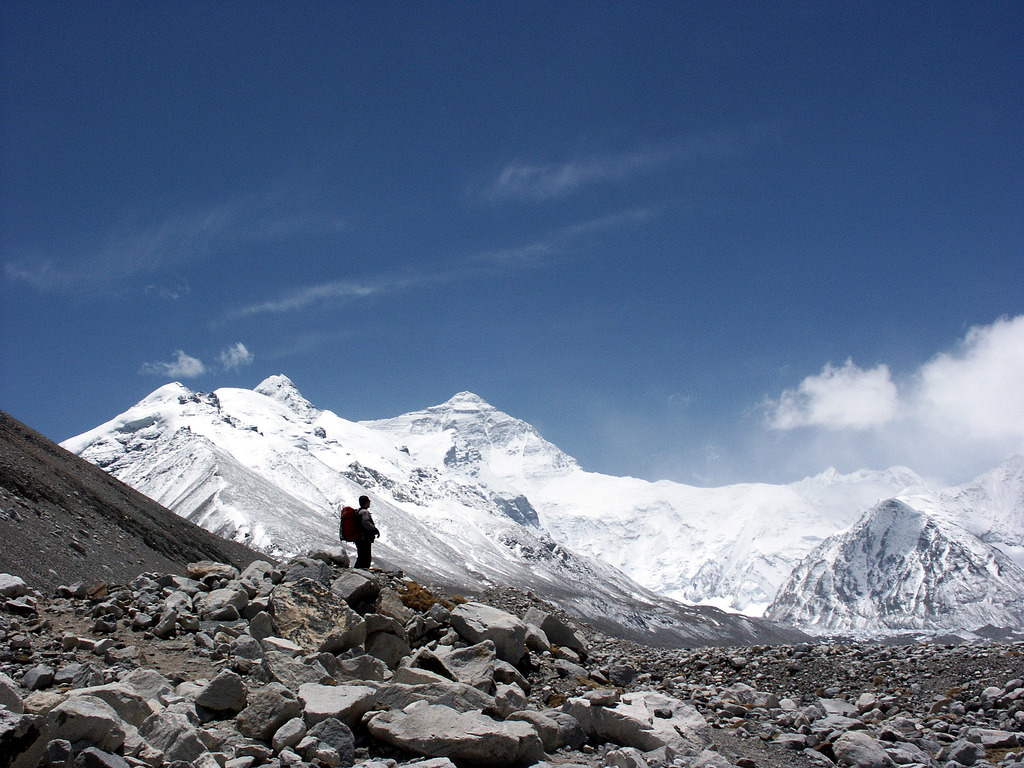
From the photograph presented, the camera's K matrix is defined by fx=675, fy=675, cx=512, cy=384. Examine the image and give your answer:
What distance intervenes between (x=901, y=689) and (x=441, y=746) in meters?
15.1

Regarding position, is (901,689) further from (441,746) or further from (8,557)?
(8,557)

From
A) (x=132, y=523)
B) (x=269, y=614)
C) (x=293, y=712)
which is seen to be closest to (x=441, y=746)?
(x=293, y=712)

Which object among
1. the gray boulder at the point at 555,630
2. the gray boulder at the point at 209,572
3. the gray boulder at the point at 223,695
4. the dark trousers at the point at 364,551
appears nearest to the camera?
the gray boulder at the point at 223,695

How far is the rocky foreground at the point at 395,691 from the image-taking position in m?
9.33

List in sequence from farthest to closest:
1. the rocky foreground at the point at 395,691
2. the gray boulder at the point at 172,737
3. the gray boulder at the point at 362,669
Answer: the gray boulder at the point at 362,669 < the rocky foreground at the point at 395,691 < the gray boulder at the point at 172,737

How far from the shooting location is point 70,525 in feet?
112

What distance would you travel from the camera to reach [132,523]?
47188 millimetres

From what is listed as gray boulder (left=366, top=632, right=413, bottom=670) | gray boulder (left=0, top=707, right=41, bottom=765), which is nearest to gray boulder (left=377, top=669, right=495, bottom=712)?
gray boulder (left=366, top=632, right=413, bottom=670)

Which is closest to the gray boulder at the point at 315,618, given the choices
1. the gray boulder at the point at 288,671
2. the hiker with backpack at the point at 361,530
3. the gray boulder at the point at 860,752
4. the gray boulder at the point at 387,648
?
→ the gray boulder at the point at 387,648

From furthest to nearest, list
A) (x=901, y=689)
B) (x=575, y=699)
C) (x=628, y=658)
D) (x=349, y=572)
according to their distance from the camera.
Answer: (x=628, y=658) → (x=901, y=689) → (x=349, y=572) → (x=575, y=699)

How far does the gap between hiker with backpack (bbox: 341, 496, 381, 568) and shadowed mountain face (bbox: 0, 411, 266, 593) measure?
11.5 metres

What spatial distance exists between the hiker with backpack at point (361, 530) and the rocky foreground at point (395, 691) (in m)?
1.03

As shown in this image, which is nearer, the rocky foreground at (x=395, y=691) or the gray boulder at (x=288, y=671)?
the rocky foreground at (x=395, y=691)

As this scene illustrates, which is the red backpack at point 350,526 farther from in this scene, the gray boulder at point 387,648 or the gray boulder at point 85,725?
the gray boulder at point 85,725
